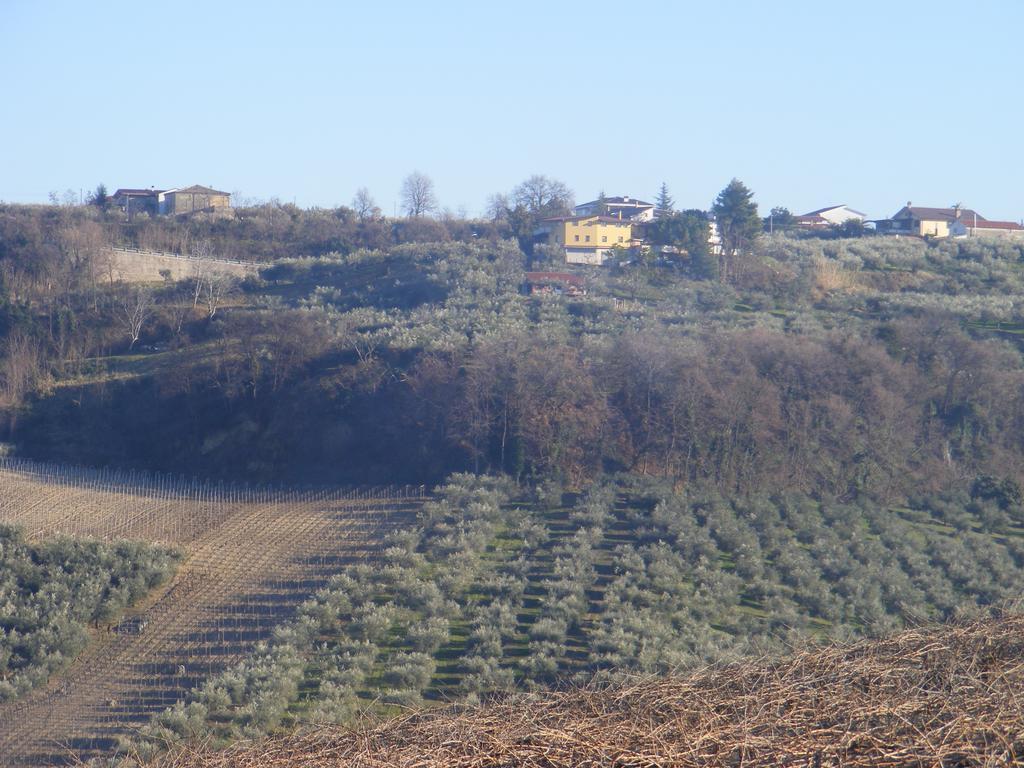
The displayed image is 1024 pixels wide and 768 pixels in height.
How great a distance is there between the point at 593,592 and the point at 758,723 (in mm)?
9236

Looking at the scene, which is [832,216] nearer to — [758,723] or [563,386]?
[563,386]

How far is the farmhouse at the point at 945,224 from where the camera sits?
45.9 m

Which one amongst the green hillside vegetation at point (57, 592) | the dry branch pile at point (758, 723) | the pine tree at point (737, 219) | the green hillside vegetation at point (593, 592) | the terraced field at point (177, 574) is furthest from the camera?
the pine tree at point (737, 219)

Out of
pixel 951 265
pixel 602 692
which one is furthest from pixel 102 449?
pixel 951 265

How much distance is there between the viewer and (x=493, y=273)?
32.3 m

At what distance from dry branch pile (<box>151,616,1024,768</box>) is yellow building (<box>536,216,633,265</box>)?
33089 millimetres

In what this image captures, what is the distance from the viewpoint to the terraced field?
11.2m

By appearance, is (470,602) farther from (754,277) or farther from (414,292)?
(754,277)

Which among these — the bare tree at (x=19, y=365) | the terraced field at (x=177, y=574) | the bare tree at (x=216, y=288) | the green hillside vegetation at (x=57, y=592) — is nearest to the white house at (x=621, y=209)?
the bare tree at (x=216, y=288)

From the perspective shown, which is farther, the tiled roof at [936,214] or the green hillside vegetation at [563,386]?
the tiled roof at [936,214]

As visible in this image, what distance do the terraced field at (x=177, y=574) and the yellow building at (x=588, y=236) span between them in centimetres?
2112

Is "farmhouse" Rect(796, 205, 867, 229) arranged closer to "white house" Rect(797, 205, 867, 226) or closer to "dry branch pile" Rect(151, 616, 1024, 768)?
"white house" Rect(797, 205, 867, 226)

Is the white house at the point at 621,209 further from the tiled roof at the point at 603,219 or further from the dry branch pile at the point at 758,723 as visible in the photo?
the dry branch pile at the point at 758,723

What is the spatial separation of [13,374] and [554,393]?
14891 millimetres
